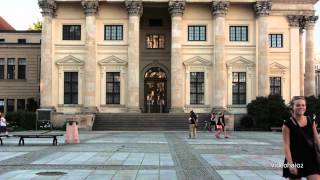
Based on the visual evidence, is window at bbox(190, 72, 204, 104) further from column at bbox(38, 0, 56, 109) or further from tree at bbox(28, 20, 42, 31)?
tree at bbox(28, 20, 42, 31)

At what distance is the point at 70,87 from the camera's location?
55.1 m

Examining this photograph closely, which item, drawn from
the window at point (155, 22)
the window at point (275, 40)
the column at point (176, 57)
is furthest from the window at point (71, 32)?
the window at point (275, 40)

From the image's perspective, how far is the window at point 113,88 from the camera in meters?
54.8

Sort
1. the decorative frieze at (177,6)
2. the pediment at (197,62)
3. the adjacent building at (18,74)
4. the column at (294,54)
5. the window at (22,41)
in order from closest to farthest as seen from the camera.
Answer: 1. the decorative frieze at (177,6)
2. the pediment at (197,62)
3. the column at (294,54)
4. the adjacent building at (18,74)
5. the window at (22,41)

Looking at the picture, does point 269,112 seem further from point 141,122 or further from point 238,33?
point 141,122

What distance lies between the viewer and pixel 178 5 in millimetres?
53062

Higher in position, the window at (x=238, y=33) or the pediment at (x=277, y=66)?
the window at (x=238, y=33)

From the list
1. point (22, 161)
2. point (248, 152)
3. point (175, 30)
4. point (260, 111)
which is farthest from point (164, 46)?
point (22, 161)

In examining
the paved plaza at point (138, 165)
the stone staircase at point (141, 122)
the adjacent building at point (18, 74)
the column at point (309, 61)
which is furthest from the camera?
the adjacent building at point (18, 74)

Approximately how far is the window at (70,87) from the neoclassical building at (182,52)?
0.10 m

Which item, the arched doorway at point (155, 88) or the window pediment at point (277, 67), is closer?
the window pediment at point (277, 67)

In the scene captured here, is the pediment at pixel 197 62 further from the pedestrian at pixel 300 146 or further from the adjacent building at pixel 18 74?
the pedestrian at pixel 300 146

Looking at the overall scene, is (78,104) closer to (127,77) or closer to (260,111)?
(127,77)

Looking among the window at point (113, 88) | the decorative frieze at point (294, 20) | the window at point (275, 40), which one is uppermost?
the decorative frieze at point (294, 20)
